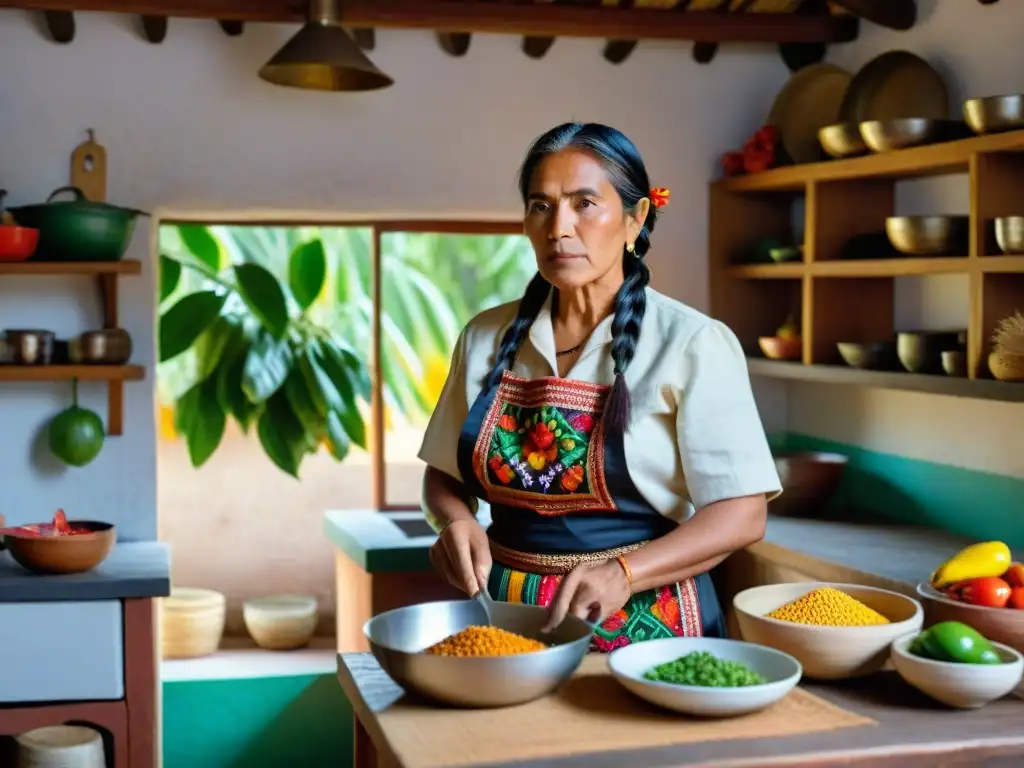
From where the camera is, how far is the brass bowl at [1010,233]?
2932mm

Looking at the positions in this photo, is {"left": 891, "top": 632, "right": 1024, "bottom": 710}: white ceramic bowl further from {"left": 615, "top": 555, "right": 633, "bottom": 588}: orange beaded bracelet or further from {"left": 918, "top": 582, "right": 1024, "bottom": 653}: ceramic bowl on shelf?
{"left": 615, "top": 555, "right": 633, "bottom": 588}: orange beaded bracelet

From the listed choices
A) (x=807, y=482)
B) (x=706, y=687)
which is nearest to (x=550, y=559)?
(x=706, y=687)

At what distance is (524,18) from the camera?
12.7 ft

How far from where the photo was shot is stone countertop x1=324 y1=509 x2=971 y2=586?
319 cm

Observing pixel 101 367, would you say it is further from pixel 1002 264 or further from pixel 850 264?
pixel 1002 264

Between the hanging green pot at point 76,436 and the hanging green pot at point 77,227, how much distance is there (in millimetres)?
402

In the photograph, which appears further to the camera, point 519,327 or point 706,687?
point 519,327

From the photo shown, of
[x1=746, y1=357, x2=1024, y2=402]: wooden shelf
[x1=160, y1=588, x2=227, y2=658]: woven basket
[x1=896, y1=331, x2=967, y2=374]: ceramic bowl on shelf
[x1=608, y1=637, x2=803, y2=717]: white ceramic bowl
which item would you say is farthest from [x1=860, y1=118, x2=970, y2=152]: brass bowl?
[x1=160, y1=588, x2=227, y2=658]: woven basket

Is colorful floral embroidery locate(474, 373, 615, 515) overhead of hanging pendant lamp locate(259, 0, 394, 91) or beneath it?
beneath

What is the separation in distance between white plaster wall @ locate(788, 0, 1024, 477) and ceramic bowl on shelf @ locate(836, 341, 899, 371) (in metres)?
0.25

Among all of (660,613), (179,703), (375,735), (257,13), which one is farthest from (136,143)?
(375,735)

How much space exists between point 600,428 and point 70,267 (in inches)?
74.6

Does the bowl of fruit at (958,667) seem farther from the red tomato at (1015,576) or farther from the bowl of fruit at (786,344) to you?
the bowl of fruit at (786,344)

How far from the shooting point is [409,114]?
4.01 metres
